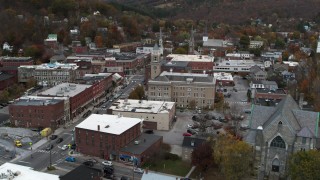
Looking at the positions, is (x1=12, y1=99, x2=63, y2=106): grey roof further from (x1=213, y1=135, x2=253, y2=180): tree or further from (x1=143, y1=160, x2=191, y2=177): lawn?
(x1=213, y1=135, x2=253, y2=180): tree

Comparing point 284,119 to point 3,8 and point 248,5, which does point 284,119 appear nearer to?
point 3,8

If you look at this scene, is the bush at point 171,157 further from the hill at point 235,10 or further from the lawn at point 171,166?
the hill at point 235,10

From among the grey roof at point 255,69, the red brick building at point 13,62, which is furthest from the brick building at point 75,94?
the grey roof at point 255,69

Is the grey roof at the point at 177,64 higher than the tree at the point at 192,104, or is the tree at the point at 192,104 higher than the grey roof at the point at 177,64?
the grey roof at the point at 177,64

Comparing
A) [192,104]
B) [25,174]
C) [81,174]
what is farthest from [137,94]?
[25,174]

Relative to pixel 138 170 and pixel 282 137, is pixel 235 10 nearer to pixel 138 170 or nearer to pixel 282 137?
pixel 282 137
